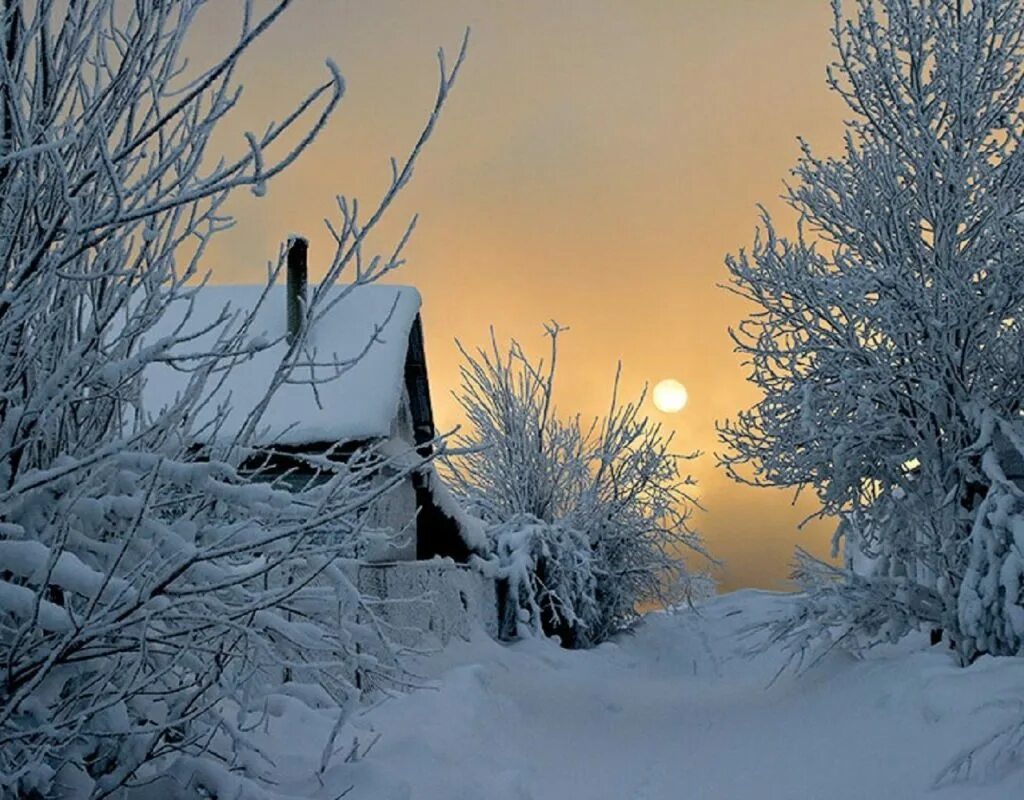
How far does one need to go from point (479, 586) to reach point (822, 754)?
1047 centimetres

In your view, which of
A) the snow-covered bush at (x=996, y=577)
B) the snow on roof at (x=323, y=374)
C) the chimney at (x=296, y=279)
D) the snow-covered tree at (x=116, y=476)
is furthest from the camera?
the chimney at (x=296, y=279)

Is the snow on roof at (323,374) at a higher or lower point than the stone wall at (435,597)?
higher

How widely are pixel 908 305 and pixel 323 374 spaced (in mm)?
7004

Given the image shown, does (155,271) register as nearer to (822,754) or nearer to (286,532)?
(286,532)

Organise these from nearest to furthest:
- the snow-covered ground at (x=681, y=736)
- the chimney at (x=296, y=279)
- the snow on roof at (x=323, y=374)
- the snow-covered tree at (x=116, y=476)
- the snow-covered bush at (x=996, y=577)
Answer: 1. the snow-covered tree at (x=116, y=476)
2. the snow-covered ground at (x=681, y=736)
3. the snow-covered bush at (x=996, y=577)
4. the snow on roof at (x=323, y=374)
5. the chimney at (x=296, y=279)

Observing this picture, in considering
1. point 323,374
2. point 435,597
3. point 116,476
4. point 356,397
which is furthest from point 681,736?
point 116,476

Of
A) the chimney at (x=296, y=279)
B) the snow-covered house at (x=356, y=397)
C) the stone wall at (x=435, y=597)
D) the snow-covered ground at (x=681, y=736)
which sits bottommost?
the snow-covered ground at (x=681, y=736)

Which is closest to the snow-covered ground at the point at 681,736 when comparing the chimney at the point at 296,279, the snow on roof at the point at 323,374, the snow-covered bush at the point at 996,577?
the snow-covered bush at the point at 996,577

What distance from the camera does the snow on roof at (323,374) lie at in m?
12.2

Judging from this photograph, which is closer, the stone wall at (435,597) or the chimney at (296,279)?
the stone wall at (435,597)

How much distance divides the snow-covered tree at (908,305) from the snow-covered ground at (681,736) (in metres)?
1.38

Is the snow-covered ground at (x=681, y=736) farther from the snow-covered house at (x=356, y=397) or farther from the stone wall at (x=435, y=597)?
the snow-covered house at (x=356, y=397)

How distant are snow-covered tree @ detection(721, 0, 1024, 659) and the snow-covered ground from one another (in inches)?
54.5

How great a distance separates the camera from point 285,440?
11.1 m
